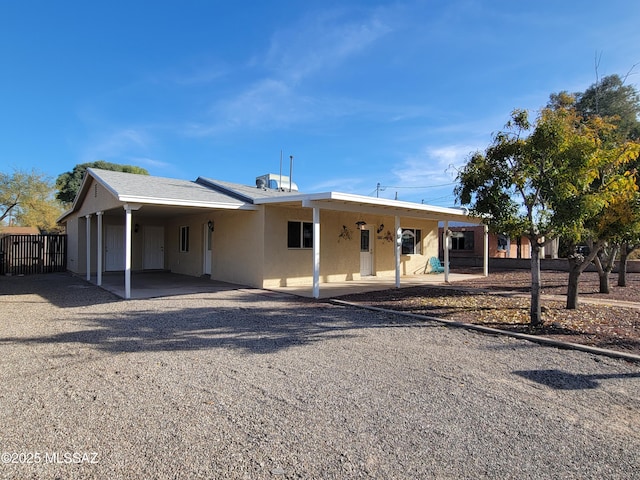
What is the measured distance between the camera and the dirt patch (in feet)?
20.4

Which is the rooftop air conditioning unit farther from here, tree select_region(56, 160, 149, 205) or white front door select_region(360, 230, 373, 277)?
tree select_region(56, 160, 149, 205)

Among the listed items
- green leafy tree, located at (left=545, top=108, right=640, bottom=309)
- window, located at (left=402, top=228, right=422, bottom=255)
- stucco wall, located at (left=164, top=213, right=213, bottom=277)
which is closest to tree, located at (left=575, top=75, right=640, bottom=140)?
window, located at (left=402, top=228, right=422, bottom=255)

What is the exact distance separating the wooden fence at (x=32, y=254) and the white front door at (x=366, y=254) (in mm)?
14394

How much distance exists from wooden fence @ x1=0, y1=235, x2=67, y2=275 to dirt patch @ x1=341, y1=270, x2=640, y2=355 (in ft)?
51.3

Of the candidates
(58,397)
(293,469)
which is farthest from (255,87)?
(293,469)

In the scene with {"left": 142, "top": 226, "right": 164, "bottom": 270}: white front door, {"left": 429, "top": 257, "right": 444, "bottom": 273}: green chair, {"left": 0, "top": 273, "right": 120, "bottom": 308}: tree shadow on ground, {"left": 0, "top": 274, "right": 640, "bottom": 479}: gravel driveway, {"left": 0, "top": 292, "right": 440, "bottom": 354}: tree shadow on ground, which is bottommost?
{"left": 0, "top": 274, "right": 640, "bottom": 479}: gravel driveway

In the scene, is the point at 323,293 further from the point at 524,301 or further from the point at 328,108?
the point at 328,108

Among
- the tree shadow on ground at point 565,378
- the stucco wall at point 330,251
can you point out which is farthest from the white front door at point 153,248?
the tree shadow on ground at point 565,378

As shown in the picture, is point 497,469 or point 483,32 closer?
point 497,469

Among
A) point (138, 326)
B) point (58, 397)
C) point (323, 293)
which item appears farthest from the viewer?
point (323, 293)

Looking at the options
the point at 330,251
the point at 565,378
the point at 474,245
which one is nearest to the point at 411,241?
the point at 330,251

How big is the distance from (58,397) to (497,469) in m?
3.82

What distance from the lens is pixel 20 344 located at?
17.9 ft

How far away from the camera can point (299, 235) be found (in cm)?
1263
